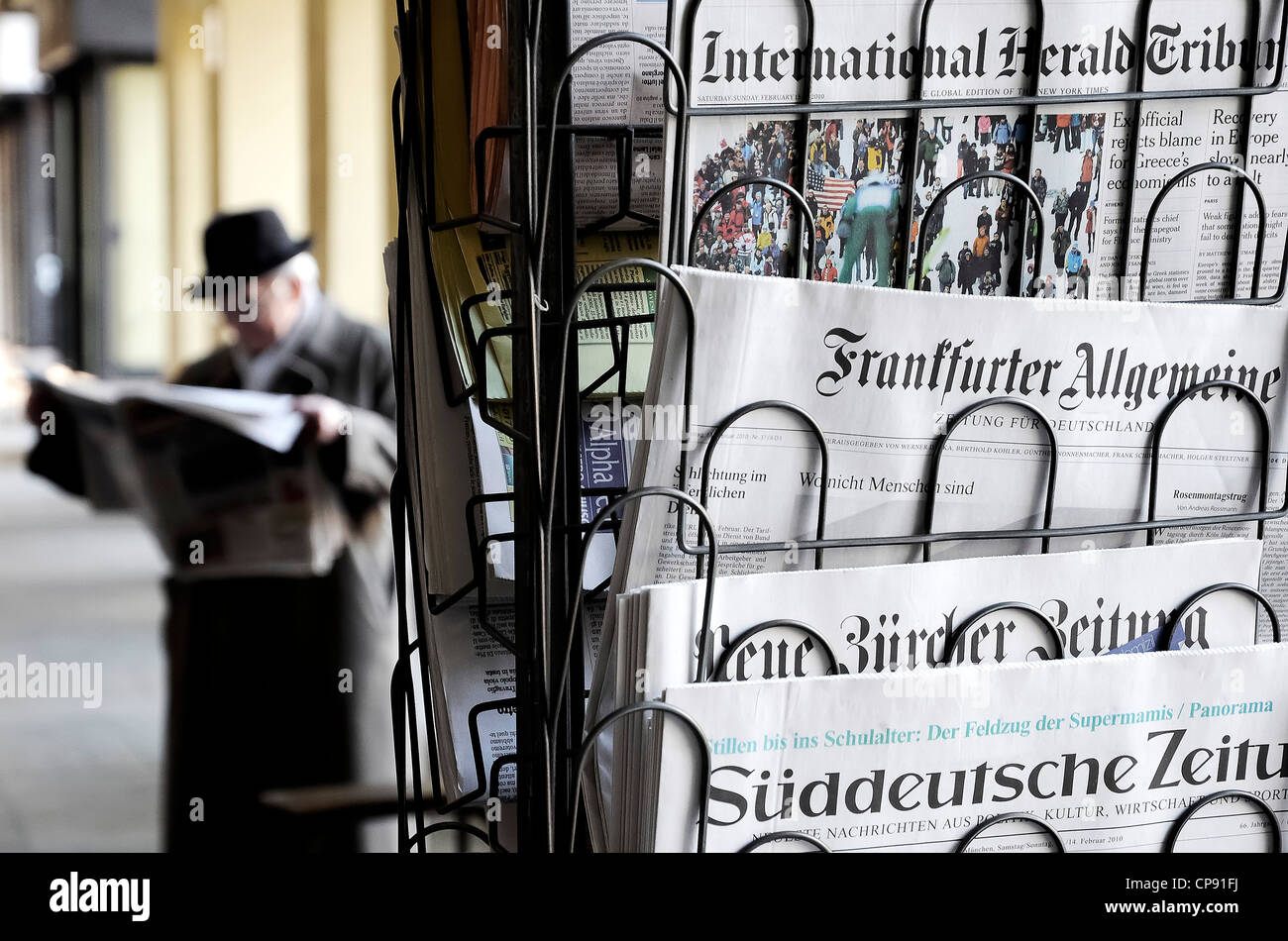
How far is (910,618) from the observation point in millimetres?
350

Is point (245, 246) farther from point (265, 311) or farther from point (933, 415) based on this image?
point (933, 415)

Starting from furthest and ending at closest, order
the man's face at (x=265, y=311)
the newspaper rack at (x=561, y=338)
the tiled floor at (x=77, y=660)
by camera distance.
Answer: the tiled floor at (x=77, y=660), the man's face at (x=265, y=311), the newspaper rack at (x=561, y=338)

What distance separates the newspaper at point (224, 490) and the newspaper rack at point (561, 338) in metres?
1.06

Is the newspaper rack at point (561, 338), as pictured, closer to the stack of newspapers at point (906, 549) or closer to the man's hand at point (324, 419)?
the stack of newspapers at point (906, 549)

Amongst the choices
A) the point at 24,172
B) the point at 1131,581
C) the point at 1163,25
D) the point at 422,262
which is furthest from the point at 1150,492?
the point at 24,172

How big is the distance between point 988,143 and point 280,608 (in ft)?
4.30

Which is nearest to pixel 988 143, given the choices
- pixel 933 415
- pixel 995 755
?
pixel 933 415

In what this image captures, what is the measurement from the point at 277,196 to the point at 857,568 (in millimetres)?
4541

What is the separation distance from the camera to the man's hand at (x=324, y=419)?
55.7 inches

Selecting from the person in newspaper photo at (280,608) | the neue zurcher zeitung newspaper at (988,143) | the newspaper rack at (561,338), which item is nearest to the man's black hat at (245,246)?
the person in newspaper photo at (280,608)

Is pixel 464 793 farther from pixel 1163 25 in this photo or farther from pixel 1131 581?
pixel 1163 25

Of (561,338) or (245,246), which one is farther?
(245,246)

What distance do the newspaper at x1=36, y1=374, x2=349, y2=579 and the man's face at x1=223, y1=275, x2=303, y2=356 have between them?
0.28 ft

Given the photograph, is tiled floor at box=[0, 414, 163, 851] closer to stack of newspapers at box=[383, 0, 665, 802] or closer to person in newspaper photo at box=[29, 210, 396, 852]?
person in newspaper photo at box=[29, 210, 396, 852]
